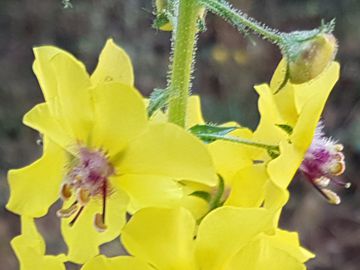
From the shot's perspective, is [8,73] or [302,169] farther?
[8,73]

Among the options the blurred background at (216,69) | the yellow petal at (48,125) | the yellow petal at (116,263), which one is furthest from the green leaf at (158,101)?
the blurred background at (216,69)

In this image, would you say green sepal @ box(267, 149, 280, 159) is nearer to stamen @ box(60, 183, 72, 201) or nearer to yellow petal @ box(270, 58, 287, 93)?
yellow petal @ box(270, 58, 287, 93)

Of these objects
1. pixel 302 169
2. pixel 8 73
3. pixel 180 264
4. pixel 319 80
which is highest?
pixel 319 80

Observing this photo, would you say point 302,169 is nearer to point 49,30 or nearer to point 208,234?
point 208,234

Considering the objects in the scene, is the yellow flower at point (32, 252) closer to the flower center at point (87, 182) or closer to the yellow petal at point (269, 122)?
the flower center at point (87, 182)

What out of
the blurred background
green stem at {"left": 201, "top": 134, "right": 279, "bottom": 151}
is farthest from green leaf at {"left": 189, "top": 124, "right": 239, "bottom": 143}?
the blurred background

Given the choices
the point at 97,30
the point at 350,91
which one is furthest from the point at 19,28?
the point at 350,91
